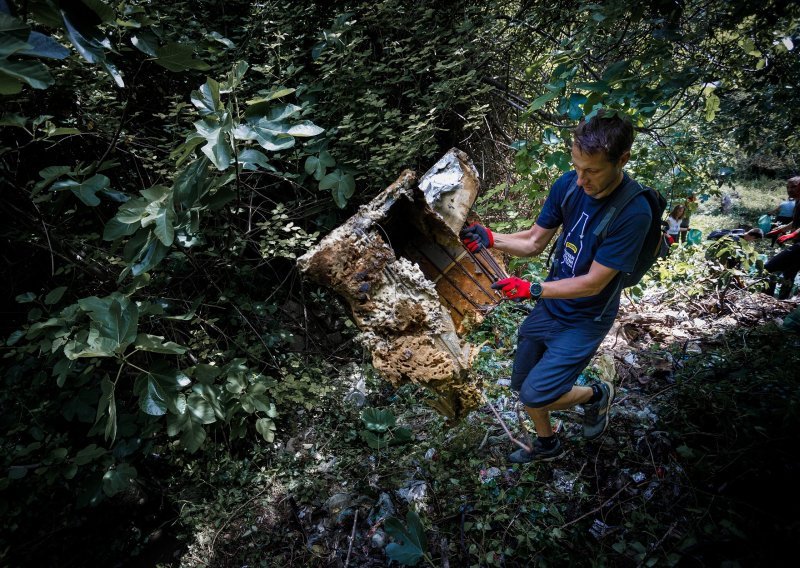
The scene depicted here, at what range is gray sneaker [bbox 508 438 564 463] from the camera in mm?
2385

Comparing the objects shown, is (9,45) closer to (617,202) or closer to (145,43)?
(145,43)

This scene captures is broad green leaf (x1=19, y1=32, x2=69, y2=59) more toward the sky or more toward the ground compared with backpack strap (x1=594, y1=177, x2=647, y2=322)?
more toward the sky

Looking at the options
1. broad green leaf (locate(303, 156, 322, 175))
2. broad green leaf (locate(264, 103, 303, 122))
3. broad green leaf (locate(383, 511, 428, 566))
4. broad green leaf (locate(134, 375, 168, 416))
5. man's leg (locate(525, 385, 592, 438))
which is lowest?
broad green leaf (locate(383, 511, 428, 566))

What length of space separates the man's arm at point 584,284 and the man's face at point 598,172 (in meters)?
0.35

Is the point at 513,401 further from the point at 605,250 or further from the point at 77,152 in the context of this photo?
the point at 77,152

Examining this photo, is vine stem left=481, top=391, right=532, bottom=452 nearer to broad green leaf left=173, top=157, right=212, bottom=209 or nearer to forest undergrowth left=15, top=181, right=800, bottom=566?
forest undergrowth left=15, top=181, right=800, bottom=566

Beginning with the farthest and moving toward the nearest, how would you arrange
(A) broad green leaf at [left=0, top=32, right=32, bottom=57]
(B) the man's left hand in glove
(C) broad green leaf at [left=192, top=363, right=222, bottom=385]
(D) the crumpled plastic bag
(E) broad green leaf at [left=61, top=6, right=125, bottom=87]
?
(D) the crumpled plastic bag
(C) broad green leaf at [left=192, top=363, right=222, bottom=385]
(B) the man's left hand in glove
(E) broad green leaf at [left=61, top=6, right=125, bottom=87]
(A) broad green leaf at [left=0, top=32, right=32, bottom=57]

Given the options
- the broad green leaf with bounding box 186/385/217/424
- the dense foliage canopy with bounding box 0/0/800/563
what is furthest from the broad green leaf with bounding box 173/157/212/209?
the broad green leaf with bounding box 186/385/217/424

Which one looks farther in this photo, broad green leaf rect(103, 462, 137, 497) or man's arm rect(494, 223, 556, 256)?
broad green leaf rect(103, 462, 137, 497)

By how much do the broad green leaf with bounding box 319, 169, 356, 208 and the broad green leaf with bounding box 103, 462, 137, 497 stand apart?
2.23 m

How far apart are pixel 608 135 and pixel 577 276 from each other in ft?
2.15

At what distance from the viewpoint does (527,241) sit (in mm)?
2383

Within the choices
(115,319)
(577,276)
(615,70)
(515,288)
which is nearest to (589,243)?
(577,276)

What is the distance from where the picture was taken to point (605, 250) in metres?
1.83
